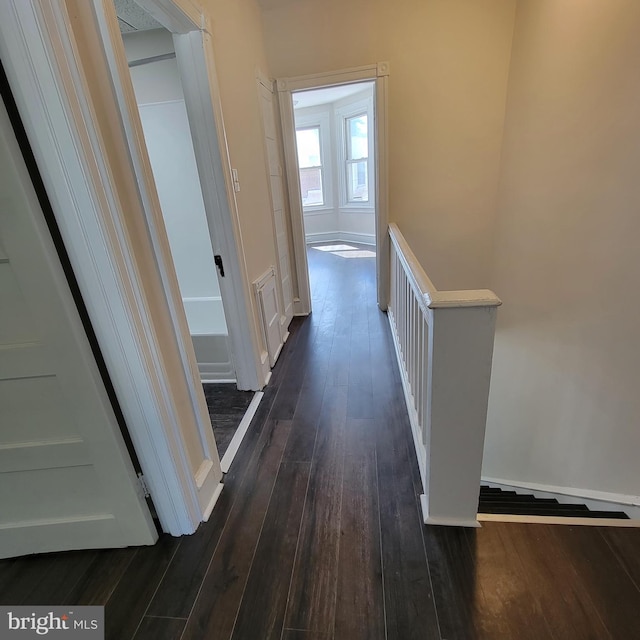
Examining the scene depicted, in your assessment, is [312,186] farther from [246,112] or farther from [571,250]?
[571,250]

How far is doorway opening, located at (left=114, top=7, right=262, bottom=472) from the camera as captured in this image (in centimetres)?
216

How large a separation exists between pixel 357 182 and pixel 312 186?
1.09 metres

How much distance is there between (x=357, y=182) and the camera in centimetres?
696

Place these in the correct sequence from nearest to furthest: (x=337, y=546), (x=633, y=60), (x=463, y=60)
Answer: (x=337, y=546) → (x=633, y=60) → (x=463, y=60)

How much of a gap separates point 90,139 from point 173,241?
2230 mm

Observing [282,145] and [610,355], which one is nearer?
[610,355]

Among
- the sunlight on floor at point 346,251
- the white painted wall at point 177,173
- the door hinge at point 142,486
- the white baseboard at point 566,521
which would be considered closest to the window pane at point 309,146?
the sunlight on floor at point 346,251

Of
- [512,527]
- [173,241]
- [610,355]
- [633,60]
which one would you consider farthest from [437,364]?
[173,241]

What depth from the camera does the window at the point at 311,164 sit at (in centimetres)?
700

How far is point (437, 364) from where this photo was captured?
1.14m

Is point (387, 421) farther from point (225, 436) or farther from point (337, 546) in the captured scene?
point (225, 436)

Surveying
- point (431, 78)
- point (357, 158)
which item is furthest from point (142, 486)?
point (357, 158)

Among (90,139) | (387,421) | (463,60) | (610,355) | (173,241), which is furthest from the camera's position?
(173,241)

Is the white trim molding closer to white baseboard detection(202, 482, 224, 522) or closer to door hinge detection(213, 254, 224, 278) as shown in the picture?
white baseboard detection(202, 482, 224, 522)
